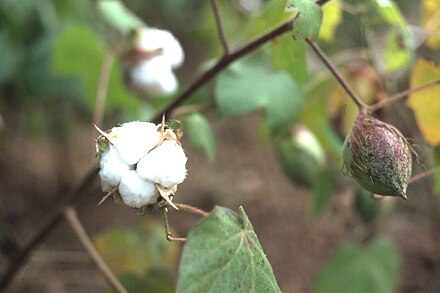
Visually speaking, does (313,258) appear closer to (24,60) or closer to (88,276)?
(88,276)

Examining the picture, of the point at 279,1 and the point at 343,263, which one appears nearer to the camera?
the point at 279,1

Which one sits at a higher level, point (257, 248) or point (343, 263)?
point (257, 248)

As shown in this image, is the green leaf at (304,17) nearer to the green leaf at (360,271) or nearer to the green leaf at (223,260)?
the green leaf at (223,260)

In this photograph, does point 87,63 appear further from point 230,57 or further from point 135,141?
point 135,141

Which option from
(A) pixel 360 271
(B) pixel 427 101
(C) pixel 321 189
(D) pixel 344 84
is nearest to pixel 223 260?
(D) pixel 344 84

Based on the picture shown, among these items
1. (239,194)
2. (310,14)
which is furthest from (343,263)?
(310,14)

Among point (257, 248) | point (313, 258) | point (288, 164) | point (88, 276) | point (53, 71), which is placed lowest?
point (313, 258)
